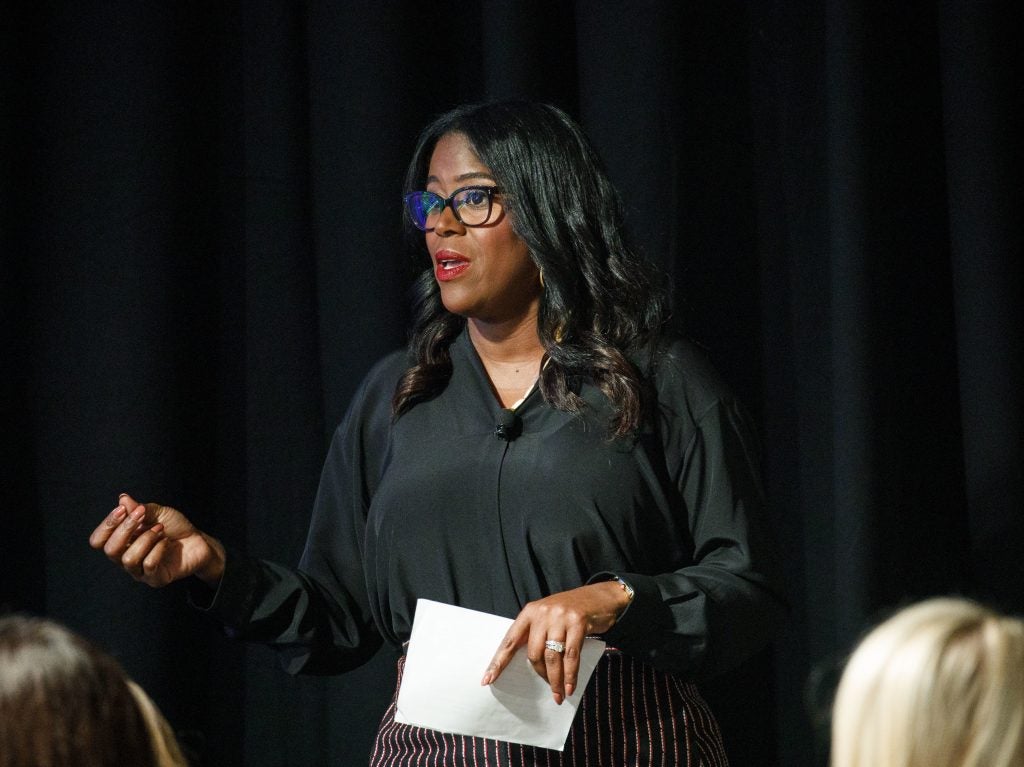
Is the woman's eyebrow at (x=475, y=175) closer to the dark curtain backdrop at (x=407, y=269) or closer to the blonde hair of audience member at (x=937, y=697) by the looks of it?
the dark curtain backdrop at (x=407, y=269)

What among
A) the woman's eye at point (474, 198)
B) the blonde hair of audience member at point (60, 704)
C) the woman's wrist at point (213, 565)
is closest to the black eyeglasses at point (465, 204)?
the woman's eye at point (474, 198)

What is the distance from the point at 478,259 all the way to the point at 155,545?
618 millimetres

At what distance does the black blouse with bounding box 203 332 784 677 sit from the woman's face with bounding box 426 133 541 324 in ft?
0.33

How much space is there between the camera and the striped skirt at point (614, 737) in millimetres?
1952

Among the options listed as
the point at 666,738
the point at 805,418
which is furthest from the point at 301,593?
the point at 805,418

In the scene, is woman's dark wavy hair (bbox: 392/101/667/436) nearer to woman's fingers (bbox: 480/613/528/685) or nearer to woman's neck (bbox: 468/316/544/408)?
woman's neck (bbox: 468/316/544/408)

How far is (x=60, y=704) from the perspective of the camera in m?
1.16

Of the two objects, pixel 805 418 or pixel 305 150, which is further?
pixel 305 150

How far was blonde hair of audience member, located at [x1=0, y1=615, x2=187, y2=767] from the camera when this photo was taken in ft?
3.77

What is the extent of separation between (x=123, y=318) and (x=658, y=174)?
1006 millimetres

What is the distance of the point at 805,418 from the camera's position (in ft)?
8.29

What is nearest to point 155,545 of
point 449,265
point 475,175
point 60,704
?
point 449,265

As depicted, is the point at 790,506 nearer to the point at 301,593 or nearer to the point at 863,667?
the point at 301,593

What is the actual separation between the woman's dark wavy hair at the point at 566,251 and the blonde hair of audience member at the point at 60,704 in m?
1.01
